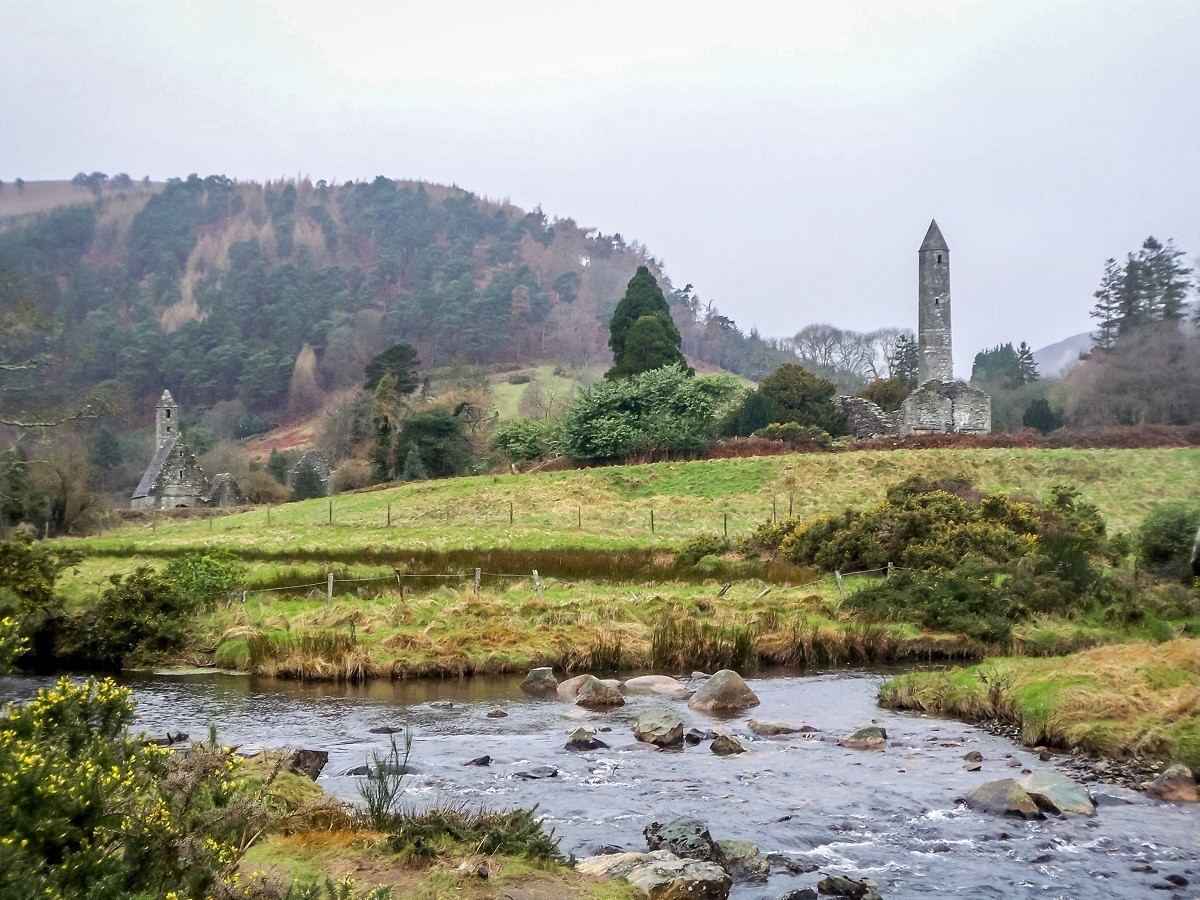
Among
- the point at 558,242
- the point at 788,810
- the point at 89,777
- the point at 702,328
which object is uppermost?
the point at 558,242

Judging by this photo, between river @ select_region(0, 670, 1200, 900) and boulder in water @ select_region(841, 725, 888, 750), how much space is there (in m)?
0.19

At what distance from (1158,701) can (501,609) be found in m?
12.8

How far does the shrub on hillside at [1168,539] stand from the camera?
2388cm

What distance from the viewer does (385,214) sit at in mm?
191875

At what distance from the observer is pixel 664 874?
7.73 meters

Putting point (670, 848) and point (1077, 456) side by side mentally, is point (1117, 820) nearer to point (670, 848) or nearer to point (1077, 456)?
point (670, 848)

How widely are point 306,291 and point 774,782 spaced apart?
142 metres

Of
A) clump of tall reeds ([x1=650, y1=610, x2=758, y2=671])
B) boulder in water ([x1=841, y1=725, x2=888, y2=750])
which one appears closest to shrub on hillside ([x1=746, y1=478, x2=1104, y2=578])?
clump of tall reeds ([x1=650, y1=610, x2=758, y2=671])

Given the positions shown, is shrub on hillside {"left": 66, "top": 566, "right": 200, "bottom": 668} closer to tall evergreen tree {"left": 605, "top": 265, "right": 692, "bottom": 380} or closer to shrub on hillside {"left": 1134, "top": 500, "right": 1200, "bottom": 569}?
shrub on hillside {"left": 1134, "top": 500, "right": 1200, "bottom": 569}

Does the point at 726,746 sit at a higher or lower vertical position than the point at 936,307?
lower

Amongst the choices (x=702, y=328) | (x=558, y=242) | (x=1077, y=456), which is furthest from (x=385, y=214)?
(x=1077, y=456)

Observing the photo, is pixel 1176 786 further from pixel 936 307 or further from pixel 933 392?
pixel 936 307

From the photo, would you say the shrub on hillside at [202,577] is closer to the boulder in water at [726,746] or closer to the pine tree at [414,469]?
the boulder in water at [726,746]

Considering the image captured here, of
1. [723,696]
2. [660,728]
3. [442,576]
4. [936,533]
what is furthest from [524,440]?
[660,728]
